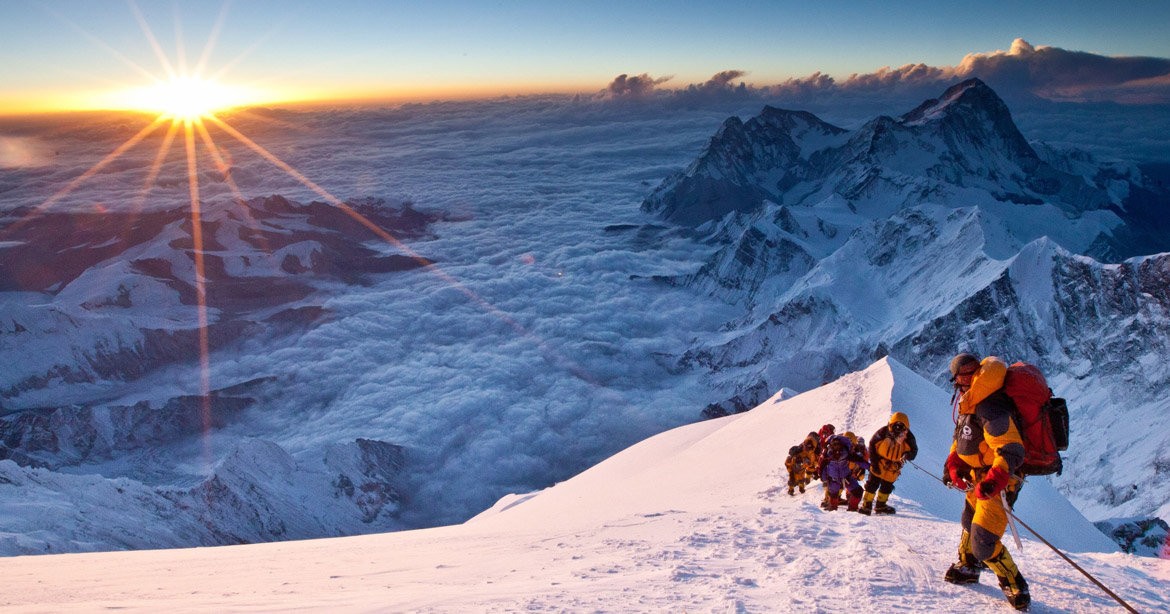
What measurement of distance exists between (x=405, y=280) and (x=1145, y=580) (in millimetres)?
145819

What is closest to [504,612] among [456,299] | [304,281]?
[456,299]

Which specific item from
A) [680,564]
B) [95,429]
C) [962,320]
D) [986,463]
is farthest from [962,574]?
[95,429]

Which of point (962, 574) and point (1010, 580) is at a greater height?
point (1010, 580)

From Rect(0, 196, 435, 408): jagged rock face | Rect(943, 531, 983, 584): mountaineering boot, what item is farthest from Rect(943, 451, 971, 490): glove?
Rect(0, 196, 435, 408): jagged rock face

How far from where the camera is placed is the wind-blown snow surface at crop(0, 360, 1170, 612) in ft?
21.8

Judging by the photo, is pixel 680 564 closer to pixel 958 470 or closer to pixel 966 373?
pixel 958 470

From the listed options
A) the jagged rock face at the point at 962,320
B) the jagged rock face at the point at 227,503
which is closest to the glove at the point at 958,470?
the jagged rock face at the point at 227,503

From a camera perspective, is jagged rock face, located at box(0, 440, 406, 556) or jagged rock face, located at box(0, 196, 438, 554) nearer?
jagged rock face, located at box(0, 440, 406, 556)

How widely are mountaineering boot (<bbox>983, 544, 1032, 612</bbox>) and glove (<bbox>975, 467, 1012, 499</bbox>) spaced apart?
Answer: 0.53 meters

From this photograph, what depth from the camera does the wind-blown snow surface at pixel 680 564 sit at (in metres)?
6.64

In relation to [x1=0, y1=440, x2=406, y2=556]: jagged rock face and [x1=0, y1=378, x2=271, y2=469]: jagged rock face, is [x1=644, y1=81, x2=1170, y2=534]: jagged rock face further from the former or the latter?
[x1=0, y1=378, x2=271, y2=469]: jagged rock face

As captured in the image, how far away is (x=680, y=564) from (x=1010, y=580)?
3216 mm

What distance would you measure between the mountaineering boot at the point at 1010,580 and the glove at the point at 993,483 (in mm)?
531

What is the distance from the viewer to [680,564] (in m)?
8.06
